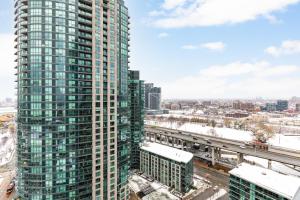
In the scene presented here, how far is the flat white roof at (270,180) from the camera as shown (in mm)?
48062

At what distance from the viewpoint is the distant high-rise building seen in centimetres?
9031

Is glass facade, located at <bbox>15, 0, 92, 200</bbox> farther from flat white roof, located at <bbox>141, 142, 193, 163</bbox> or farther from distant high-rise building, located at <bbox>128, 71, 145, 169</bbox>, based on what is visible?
distant high-rise building, located at <bbox>128, 71, 145, 169</bbox>

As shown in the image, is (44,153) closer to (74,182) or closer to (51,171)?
(51,171)

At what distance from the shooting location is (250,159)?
104125 mm

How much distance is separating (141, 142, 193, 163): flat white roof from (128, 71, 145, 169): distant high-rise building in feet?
16.8

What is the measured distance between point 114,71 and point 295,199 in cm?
Result: 5745

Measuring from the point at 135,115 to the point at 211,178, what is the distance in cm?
4354

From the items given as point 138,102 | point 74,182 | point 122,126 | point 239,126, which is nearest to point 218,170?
point 138,102

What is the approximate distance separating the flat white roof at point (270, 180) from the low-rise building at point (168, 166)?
19.8 meters

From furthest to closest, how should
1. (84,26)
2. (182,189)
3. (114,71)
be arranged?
(182,189), (114,71), (84,26)

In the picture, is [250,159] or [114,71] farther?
[250,159]

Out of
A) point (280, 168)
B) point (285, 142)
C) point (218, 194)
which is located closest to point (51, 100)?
point (218, 194)

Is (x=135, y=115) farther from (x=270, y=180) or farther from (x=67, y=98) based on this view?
(x=270, y=180)

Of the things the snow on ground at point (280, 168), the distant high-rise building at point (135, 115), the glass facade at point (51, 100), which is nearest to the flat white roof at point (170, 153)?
the distant high-rise building at point (135, 115)
